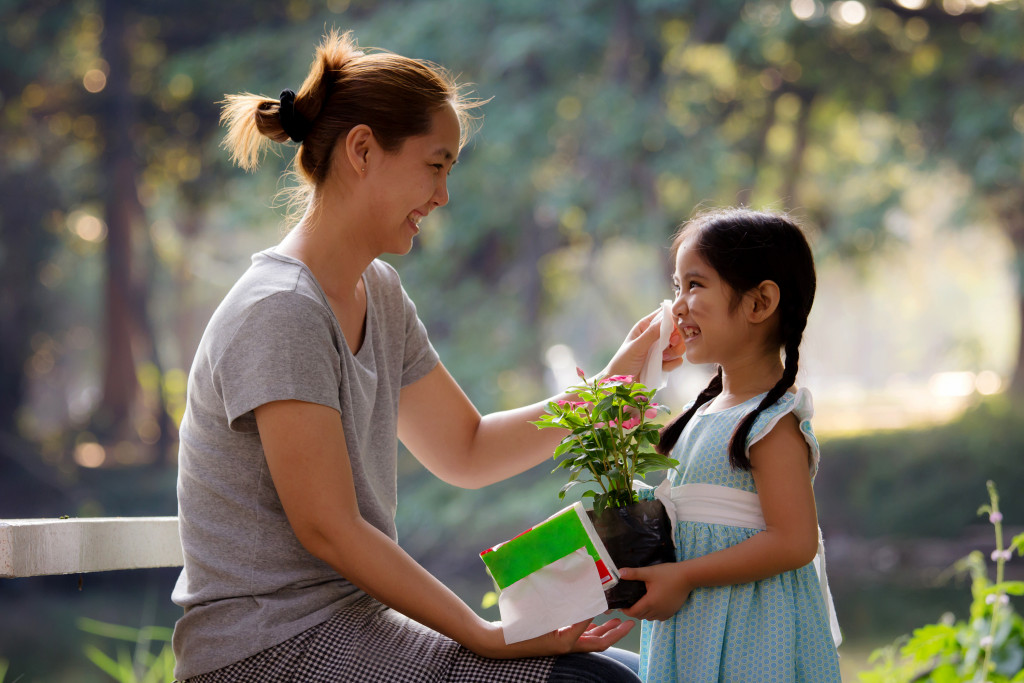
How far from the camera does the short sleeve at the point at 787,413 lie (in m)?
1.28

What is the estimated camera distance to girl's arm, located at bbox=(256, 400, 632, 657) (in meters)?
1.17

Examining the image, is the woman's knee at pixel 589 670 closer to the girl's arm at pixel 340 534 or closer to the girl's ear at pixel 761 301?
the girl's arm at pixel 340 534

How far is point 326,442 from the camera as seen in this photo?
3.88ft

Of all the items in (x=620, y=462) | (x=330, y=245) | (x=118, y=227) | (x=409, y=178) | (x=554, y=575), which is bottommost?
(x=118, y=227)

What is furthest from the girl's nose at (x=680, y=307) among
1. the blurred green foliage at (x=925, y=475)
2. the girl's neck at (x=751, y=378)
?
the blurred green foliage at (x=925, y=475)

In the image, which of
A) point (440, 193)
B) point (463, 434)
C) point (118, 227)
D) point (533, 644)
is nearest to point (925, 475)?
point (463, 434)

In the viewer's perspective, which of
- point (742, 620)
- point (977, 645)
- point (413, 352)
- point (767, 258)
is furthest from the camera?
point (977, 645)

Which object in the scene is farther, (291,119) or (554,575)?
(291,119)

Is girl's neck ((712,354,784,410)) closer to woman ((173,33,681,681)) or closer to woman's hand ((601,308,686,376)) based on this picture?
woman's hand ((601,308,686,376))

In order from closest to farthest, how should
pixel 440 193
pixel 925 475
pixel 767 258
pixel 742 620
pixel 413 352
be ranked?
pixel 742 620
pixel 767 258
pixel 440 193
pixel 413 352
pixel 925 475

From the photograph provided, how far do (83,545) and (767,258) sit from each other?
106 cm

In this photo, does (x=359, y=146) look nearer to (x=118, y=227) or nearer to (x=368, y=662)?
(x=368, y=662)

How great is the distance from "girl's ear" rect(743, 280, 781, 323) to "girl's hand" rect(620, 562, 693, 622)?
0.38m

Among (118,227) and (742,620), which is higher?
(742,620)
